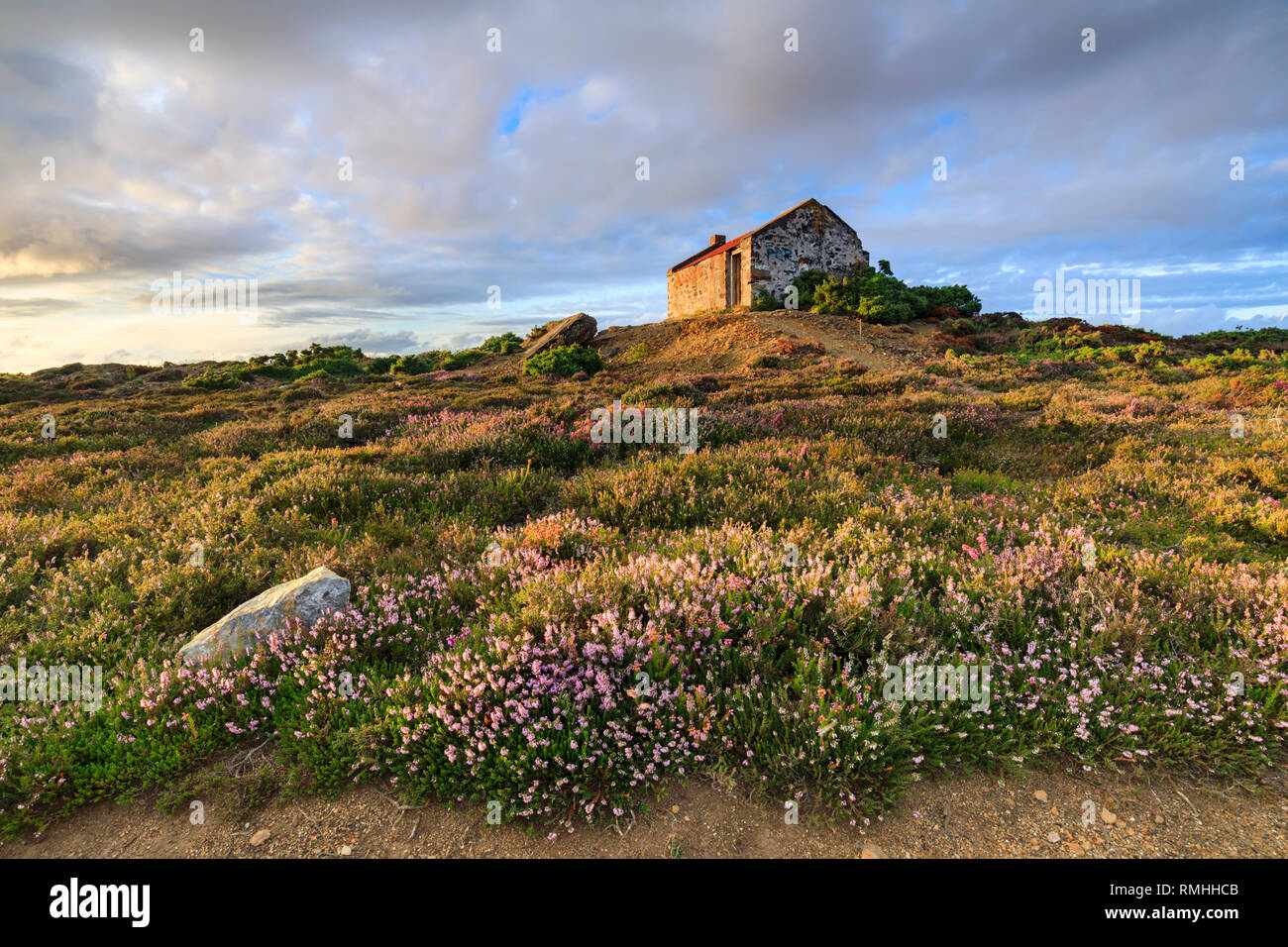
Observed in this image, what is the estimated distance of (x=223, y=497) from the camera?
751 centimetres

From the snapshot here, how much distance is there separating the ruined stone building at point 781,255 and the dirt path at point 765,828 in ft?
127

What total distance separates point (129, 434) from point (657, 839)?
646 inches

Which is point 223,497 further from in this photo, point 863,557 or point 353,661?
point 863,557

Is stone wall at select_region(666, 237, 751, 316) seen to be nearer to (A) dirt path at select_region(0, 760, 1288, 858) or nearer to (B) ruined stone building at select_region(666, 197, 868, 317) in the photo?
(B) ruined stone building at select_region(666, 197, 868, 317)

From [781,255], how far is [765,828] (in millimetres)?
41350

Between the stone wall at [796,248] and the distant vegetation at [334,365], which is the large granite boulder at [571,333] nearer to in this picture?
the distant vegetation at [334,365]

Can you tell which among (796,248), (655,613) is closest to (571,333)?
(796,248)

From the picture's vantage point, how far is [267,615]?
427 centimetres

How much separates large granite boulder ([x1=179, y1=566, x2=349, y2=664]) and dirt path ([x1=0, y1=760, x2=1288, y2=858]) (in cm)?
111

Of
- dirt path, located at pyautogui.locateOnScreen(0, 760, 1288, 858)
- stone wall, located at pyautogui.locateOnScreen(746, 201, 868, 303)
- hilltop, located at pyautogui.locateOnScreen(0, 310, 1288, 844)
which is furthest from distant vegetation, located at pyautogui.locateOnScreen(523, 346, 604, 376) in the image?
dirt path, located at pyautogui.locateOnScreen(0, 760, 1288, 858)

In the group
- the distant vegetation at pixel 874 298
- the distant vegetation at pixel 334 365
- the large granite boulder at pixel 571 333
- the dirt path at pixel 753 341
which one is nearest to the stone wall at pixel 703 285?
the distant vegetation at pixel 874 298

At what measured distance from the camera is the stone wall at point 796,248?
39000mm

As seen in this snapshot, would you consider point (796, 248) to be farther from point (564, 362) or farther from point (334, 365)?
point (334, 365)

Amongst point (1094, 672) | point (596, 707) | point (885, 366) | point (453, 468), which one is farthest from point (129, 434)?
point (885, 366)
